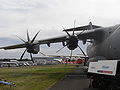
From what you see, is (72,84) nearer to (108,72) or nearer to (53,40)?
(108,72)

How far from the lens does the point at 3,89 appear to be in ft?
46.6

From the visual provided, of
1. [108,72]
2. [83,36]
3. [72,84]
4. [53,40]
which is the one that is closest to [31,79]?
[72,84]

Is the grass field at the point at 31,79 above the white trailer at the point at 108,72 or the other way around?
the other way around

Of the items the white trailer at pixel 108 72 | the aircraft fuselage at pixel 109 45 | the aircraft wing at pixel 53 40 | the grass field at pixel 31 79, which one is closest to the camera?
the white trailer at pixel 108 72

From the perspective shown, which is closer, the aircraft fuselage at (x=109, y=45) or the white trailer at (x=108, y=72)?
the white trailer at (x=108, y=72)

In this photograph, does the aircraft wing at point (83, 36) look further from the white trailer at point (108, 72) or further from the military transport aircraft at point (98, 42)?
the white trailer at point (108, 72)

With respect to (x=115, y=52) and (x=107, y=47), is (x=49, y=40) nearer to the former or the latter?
(x=107, y=47)

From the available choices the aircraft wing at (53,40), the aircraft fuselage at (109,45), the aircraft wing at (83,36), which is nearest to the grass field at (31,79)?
the aircraft wing at (83,36)

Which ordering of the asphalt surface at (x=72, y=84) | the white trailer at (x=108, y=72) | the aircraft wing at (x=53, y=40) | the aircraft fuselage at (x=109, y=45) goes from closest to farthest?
the white trailer at (x=108, y=72)
the asphalt surface at (x=72, y=84)
the aircraft fuselage at (x=109, y=45)
the aircraft wing at (x=53, y=40)

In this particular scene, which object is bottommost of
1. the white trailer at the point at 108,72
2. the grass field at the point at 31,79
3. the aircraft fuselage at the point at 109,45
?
the grass field at the point at 31,79

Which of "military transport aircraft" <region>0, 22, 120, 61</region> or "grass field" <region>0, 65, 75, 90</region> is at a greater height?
"military transport aircraft" <region>0, 22, 120, 61</region>

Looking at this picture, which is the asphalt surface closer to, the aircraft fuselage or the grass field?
the grass field

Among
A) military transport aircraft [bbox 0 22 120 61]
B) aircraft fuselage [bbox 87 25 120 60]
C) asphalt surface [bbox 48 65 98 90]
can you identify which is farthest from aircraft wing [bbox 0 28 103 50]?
asphalt surface [bbox 48 65 98 90]

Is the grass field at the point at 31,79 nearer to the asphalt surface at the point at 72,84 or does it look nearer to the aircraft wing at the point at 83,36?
the asphalt surface at the point at 72,84
